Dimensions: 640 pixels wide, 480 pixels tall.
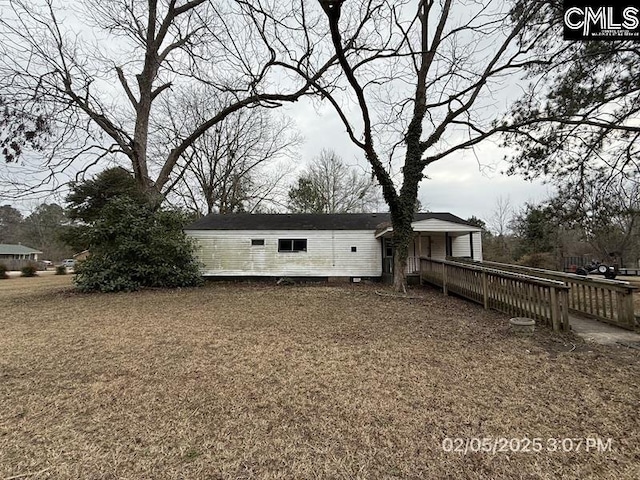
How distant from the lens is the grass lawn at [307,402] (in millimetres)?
2000

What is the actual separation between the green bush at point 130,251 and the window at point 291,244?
160 inches

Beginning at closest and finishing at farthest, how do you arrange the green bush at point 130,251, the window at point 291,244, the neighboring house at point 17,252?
the green bush at point 130,251
the window at point 291,244
the neighboring house at point 17,252

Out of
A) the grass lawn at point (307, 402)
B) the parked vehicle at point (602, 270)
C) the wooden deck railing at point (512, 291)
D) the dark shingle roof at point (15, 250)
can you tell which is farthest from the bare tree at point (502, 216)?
the dark shingle roof at point (15, 250)

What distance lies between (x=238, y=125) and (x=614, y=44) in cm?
2067

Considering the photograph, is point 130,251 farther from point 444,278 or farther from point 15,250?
point 15,250

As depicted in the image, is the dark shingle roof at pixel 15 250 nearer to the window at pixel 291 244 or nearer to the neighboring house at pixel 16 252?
the neighboring house at pixel 16 252

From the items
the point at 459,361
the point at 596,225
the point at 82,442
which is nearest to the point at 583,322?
the point at 596,225

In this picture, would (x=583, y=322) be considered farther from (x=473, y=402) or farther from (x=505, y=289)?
(x=473, y=402)

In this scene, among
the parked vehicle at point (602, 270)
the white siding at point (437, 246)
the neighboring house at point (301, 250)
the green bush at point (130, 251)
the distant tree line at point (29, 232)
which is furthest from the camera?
the distant tree line at point (29, 232)

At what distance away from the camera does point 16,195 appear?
32.6ft

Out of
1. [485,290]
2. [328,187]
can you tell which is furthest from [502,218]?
[485,290]

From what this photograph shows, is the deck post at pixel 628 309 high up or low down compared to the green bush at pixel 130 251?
down

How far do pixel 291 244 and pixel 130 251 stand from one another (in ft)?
21.0

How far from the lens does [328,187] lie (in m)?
26.3
